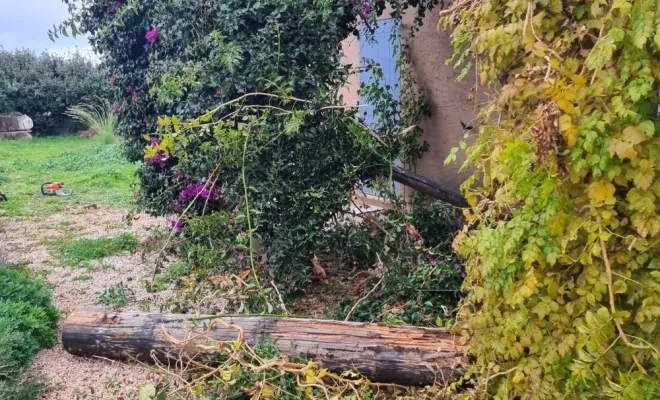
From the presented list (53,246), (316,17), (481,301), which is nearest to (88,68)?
(53,246)

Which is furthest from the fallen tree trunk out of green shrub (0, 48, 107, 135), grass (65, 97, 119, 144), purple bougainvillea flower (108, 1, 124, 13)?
green shrub (0, 48, 107, 135)

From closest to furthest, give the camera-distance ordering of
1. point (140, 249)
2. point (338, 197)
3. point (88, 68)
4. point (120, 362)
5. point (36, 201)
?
point (120, 362), point (338, 197), point (140, 249), point (36, 201), point (88, 68)

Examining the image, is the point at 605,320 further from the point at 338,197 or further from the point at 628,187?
the point at 338,197

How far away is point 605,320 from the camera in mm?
1611

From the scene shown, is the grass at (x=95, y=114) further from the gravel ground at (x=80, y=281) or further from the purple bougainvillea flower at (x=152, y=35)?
the purple bougainvillea flower at (x=152, y=35)

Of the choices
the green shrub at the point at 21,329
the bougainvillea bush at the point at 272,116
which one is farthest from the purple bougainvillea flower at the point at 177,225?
the green shrub at the point at 21,329

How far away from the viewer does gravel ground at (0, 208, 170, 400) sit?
9.12 ft

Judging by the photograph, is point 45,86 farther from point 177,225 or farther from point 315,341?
point 315,341

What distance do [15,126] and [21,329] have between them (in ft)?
38.4

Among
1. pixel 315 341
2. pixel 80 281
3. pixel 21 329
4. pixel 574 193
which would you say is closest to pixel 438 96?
pixel 315 341

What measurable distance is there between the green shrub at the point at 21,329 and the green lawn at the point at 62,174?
2144 mm

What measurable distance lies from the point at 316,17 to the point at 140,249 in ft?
10.1

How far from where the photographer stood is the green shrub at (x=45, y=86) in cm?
1277

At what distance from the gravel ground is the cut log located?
11 centimetres
